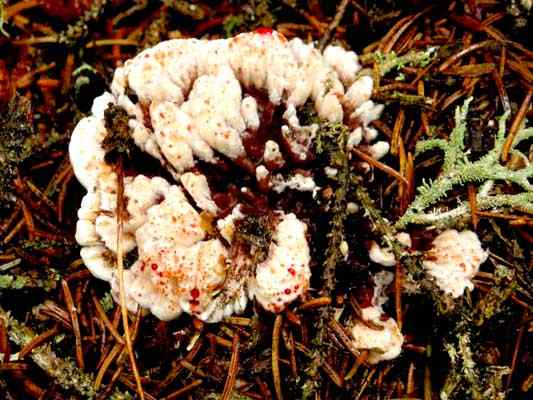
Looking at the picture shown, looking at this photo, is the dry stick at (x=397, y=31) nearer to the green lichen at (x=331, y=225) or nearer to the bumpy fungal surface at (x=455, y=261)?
the green lichen at (x=331, y=225)

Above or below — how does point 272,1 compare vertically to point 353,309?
above

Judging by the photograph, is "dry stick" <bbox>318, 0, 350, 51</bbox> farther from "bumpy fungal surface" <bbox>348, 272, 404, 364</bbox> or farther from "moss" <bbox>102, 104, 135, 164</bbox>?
"bumpy fungal surface" <bbox>348, 272, 404, 364</bbox>

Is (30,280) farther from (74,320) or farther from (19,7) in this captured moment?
(19,7)

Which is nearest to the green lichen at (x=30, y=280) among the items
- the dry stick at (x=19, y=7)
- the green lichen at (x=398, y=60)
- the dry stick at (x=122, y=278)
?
the dry stick at (x=122, y=278)

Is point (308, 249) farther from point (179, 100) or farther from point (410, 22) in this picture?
point (410, 22)

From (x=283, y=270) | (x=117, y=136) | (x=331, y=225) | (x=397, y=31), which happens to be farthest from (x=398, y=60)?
(x=117, y=136)

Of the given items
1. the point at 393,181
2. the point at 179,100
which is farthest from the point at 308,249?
the point at 179,100

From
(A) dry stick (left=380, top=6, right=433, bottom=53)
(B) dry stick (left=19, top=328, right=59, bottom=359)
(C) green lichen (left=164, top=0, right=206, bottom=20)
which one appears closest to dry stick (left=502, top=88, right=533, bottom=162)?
(A) dry stick (left=380, top=6, right=433, bottom=53)
